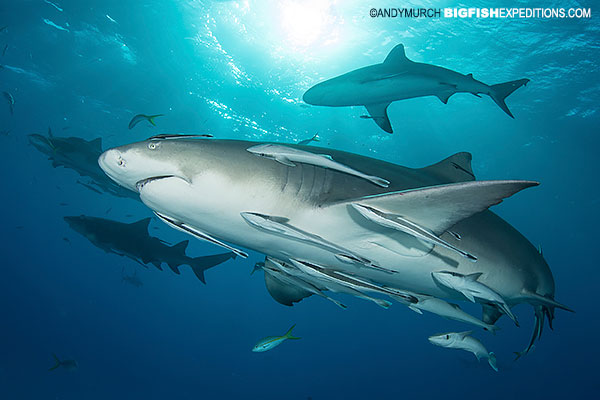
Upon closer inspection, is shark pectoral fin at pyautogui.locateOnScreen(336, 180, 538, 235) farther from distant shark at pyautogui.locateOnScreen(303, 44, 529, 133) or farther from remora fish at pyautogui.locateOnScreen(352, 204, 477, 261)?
distant shark at pyautogui.locateOnScreen(303, 44, 529, 133)

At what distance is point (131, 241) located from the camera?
28.2 ft

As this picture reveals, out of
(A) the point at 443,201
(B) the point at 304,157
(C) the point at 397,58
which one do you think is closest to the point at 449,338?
(A) the point at 443,201

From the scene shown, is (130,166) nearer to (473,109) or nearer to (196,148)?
(196,148)

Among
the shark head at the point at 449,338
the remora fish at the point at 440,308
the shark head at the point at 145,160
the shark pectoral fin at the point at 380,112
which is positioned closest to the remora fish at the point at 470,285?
the remora fish at the point at 440,308

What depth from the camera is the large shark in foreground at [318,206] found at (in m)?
1.67

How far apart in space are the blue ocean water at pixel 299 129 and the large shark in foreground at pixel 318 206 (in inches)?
527

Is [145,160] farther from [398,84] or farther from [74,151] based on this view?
[74,151]

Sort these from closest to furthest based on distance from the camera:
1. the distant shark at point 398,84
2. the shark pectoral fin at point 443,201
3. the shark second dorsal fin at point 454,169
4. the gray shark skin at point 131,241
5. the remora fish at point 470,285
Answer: the shark pectoral fin at point 443,201 → the remora fish at point 470,285 → the shark second dorsal fin at point 454,169 → the distant shark at point 398,84 → the gray shark skin at point 131,241

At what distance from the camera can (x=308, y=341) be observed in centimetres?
6391

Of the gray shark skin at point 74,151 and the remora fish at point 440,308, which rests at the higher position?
the gray shark skin at point 74,151

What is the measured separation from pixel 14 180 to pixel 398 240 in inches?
2229

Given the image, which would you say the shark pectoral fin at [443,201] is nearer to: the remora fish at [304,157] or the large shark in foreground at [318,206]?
the large shark in foreground at [318,206]

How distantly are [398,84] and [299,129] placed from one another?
56.6 ft

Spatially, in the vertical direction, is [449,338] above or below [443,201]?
below
